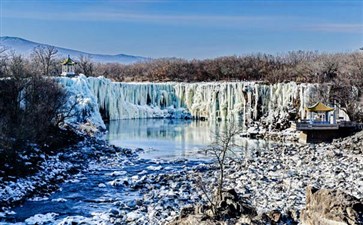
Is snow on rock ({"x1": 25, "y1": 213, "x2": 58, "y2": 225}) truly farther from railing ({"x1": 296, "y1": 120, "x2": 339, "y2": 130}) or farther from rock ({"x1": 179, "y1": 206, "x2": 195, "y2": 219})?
railing ({"x1": 296, "y1": 120, "x2": 339, "y2": 130})

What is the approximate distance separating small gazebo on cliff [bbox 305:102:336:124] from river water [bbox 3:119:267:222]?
131 inches

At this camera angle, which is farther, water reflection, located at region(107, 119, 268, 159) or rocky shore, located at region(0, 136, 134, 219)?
water reflection, located at region(107, 119, 268, 159)

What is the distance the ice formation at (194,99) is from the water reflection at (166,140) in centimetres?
320

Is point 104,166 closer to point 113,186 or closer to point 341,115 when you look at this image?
point 113,186

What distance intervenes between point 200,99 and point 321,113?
80.2ft

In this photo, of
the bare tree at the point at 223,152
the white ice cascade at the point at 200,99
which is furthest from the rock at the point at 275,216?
the white ice cascade at the point at 200,99

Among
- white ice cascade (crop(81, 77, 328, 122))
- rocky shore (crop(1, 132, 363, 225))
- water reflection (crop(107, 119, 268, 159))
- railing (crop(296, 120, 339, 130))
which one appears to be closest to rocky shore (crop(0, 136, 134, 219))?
rocky shore (crop(1, 132, 363, 225))

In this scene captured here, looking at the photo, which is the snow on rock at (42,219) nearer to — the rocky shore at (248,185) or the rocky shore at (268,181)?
the rocky shore at (248,185)

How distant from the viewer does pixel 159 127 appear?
40.8 m

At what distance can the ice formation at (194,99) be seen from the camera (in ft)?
123

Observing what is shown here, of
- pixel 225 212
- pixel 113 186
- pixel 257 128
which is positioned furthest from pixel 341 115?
pixel 225 212

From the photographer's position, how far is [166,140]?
31312 mm

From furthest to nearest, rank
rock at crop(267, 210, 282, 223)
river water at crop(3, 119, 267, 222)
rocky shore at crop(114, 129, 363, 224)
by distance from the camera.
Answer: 1. river water at crop(3, 119, 267, 222)
2. rocky shore at crop(114, 129, 363, 224)
3. rock at crop(267, 210, 282, 223)

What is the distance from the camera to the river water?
14.2 metres
